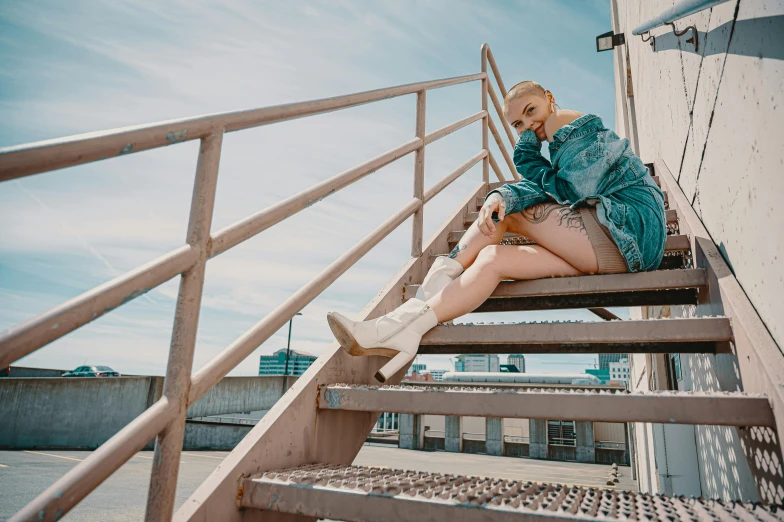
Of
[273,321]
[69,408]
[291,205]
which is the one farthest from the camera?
[69,408]

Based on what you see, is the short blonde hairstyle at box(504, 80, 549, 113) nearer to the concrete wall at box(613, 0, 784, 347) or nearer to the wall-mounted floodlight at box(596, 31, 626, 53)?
the concrete wall at box(613, 0, 784, 347)

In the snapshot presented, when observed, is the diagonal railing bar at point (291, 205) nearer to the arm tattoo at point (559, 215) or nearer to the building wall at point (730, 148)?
the arm tattoo at point (559, 215)

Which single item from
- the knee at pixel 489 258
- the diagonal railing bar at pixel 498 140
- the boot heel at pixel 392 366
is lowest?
the boot heel at pixel 392 366

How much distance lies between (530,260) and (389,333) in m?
0.68

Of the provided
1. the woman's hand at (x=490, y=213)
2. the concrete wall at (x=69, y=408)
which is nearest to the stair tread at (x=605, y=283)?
the woman's hand at (x=490, y=213)

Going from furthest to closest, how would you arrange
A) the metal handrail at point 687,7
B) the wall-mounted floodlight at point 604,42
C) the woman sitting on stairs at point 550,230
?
the wall-mounted floodlight at point 604,42
the woman sitting on stairs at point 550,230
the metal handrail at point 687,7

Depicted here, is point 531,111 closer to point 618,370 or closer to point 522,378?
point 522,378

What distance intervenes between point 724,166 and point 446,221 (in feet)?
5.31

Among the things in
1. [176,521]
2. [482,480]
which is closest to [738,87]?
[482,480]

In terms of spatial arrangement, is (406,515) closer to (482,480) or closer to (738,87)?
(482,480)

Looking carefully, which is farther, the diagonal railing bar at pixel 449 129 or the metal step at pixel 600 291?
the diagonal railing bar at pixel 449 129

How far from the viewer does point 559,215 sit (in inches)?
72.6

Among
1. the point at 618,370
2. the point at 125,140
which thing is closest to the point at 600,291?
the point at 125,140

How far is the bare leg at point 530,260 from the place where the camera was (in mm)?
1725
